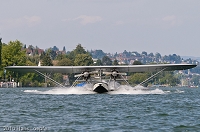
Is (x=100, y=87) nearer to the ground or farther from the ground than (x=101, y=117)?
farther from the ground

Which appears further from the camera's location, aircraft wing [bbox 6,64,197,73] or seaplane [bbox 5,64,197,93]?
aircraft wing [bbox 6,64,197,73]

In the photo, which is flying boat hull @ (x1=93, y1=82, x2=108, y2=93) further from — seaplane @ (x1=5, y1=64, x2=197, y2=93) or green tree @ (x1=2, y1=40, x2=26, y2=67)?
green tree @ (x1=2, y1=40, x2=26, y2=67)

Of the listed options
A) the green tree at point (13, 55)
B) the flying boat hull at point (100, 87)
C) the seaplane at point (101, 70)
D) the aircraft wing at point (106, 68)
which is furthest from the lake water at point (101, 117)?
the green tree at point (13, 55)

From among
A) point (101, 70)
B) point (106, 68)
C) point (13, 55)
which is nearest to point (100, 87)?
point (106, 68)

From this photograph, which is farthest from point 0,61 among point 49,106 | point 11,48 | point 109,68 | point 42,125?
point 42,125

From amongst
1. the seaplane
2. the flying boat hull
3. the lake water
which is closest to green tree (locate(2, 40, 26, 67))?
the seaplane

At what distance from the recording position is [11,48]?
125375 mm

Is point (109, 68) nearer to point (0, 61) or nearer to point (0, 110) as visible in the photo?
point (0, 110)

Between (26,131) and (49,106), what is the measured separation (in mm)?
12097

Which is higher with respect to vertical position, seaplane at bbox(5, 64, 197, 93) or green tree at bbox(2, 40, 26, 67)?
green tree at bbox(2, 40, 26, 67)

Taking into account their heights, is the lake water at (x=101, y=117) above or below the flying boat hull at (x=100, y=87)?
below

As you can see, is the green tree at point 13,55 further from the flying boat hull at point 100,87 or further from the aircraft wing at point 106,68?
the flying boat hull at point 100,87

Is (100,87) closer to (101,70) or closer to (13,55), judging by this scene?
(101,70)

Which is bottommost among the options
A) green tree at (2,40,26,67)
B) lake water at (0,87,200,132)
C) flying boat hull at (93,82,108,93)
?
lake water at (0,87,200,132)
